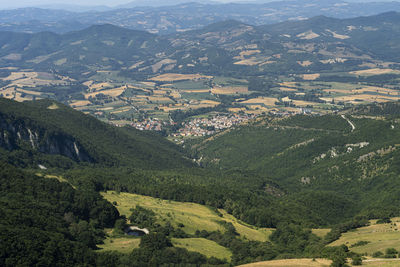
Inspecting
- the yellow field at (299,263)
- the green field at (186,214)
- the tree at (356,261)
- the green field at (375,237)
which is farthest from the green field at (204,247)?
the tree at (356,261)

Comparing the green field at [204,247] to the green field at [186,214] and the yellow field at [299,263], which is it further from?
the yellow field at [299,263]

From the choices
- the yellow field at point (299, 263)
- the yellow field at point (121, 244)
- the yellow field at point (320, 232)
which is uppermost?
the yellow field at point (299, 263)

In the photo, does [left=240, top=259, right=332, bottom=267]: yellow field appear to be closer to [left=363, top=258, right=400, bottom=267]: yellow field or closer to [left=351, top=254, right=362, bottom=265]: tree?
[left=351, top=254, right=362, bottom=265]: tree

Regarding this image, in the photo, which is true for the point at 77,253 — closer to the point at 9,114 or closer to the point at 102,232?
the point at 102,232

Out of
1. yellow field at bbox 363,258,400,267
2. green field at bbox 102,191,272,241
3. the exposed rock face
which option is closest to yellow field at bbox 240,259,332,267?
yellow field at bbox 363,258,400,267

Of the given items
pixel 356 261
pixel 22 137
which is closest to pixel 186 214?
pixel 356 261
